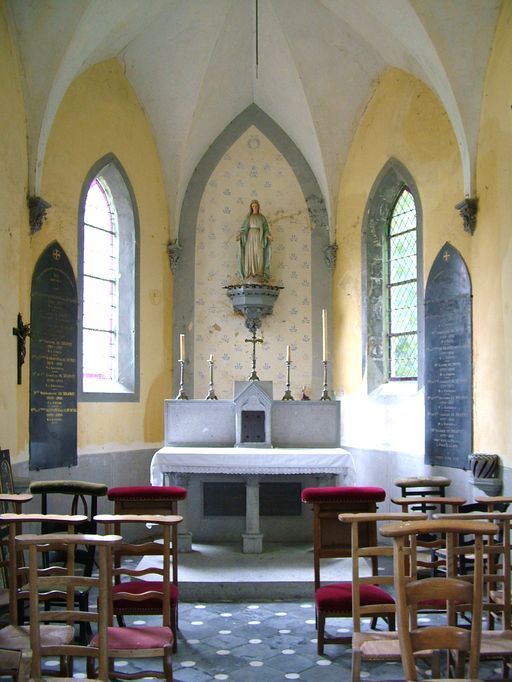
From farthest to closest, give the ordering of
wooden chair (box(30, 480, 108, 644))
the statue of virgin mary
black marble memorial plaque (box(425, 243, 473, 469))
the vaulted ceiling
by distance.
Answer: the statue of virgin mary < black marble memorial plaque (box(425, 243, 473, 469)) < the vaulted ceiling < wooden chair (box(30, 480, 108, 644))

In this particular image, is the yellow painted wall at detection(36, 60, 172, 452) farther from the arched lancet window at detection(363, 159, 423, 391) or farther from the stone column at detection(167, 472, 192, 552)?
the arched lancet window at detection(363, 159, 423, 391)

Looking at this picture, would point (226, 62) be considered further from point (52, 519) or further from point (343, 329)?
point (52, 519)

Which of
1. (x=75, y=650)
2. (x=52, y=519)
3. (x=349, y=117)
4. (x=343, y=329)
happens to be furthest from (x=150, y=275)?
(x=75, y=650)

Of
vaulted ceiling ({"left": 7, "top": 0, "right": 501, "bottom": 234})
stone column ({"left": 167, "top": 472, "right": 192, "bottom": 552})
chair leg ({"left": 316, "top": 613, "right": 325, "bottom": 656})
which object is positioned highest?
vaulted ceiling ({"left": 7, "top": 0, "right": 501, "bottom": 234})

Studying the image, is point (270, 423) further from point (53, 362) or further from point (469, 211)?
point (469, 211)

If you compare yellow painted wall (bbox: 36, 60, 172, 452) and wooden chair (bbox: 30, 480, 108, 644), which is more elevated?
yellow painted wall (bbox: 36, 60, 172, 452)

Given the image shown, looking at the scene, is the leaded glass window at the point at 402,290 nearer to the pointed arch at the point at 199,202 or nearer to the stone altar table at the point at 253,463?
the pointed arch at the point at 199,202

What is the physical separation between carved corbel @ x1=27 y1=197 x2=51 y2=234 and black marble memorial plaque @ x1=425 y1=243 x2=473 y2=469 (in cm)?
410

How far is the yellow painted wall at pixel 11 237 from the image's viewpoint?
692cm

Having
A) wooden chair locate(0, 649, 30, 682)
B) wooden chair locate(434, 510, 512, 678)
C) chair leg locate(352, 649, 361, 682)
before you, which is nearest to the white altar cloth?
wooden chair locate(434, 510, 512, 678)

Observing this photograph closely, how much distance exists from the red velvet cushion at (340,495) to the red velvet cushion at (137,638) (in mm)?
1951

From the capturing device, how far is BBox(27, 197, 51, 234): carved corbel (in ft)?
24.5

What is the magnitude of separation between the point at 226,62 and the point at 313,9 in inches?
53.7

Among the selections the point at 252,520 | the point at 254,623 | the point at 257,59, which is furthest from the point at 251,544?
the point at 257,59
